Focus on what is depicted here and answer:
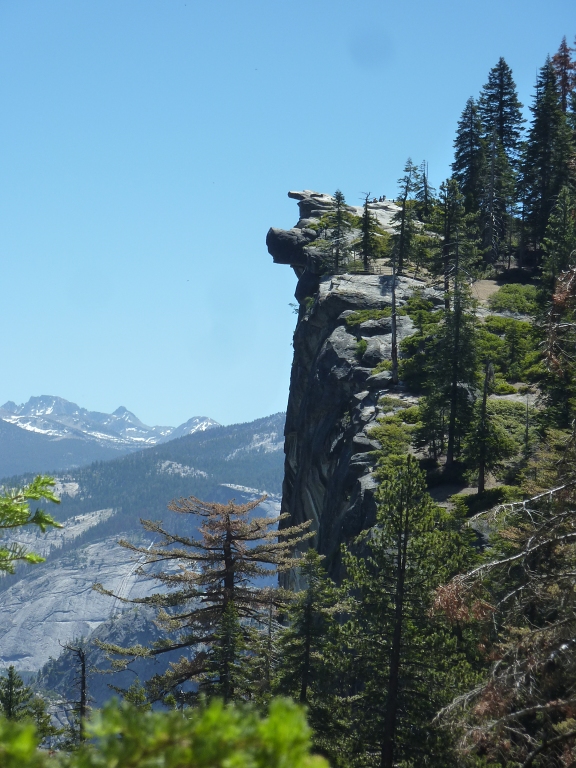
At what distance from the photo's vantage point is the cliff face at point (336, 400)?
124 feet

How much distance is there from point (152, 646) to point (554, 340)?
19145 mm

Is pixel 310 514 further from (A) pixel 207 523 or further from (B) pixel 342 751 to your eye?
(B) pixel 342 751

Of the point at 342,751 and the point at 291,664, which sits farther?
the point at 291,664

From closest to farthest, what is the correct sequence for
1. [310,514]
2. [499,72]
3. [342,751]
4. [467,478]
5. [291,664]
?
[342,751], [291,664], [467,478], [310,514], [499,72]

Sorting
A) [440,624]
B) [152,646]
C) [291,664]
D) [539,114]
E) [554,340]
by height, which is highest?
[539,114]

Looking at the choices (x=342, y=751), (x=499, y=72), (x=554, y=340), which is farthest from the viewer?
(x=499, y=72)

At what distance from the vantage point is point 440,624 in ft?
57.2

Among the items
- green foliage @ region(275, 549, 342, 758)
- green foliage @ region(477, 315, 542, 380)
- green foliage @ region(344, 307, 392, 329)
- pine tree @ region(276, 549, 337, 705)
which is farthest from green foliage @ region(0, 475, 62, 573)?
green foliage @ region(344, 307, 392, 329)

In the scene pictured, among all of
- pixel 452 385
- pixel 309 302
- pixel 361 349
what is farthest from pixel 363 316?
pixel 452 385

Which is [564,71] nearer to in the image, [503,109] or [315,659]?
[503,109]

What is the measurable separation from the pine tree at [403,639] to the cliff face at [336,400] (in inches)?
542

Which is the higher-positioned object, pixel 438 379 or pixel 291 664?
pixel 438 379

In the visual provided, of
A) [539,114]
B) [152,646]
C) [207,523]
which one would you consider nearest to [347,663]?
[207,523]

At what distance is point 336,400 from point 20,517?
138 feet
